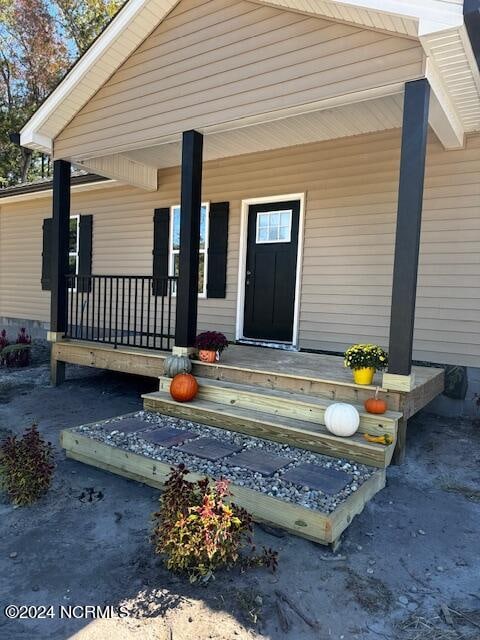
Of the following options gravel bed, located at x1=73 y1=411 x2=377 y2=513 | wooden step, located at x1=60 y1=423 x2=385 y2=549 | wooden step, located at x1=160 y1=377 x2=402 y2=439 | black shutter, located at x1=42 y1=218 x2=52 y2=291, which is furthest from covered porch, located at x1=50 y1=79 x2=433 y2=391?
black shutter, located at x1=42 y1=218 x2=52 y2=291

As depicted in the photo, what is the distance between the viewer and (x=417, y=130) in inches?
125

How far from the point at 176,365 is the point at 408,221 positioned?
2.51 meters

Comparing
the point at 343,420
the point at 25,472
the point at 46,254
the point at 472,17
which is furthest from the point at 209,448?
the point at 46,254

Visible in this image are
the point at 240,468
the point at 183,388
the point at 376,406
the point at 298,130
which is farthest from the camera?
the point at 298,130

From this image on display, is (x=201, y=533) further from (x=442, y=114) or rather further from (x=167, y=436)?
(x=442, y=114)

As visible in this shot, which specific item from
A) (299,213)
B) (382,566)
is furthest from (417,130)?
(382,566)

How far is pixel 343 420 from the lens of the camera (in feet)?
9.94

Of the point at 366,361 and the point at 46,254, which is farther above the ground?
the point at 46,254

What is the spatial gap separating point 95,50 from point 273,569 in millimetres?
5370

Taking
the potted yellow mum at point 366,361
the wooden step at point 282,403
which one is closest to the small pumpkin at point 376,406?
the wooden step at point 282,403

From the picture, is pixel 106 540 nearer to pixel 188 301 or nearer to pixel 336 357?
pixel 188 301

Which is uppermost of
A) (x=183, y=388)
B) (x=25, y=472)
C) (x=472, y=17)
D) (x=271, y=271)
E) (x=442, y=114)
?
(x=472, y=17)

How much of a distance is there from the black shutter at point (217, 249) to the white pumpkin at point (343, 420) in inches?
134

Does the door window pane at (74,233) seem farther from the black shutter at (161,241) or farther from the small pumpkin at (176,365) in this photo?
the small pumpkin at (176,365)
